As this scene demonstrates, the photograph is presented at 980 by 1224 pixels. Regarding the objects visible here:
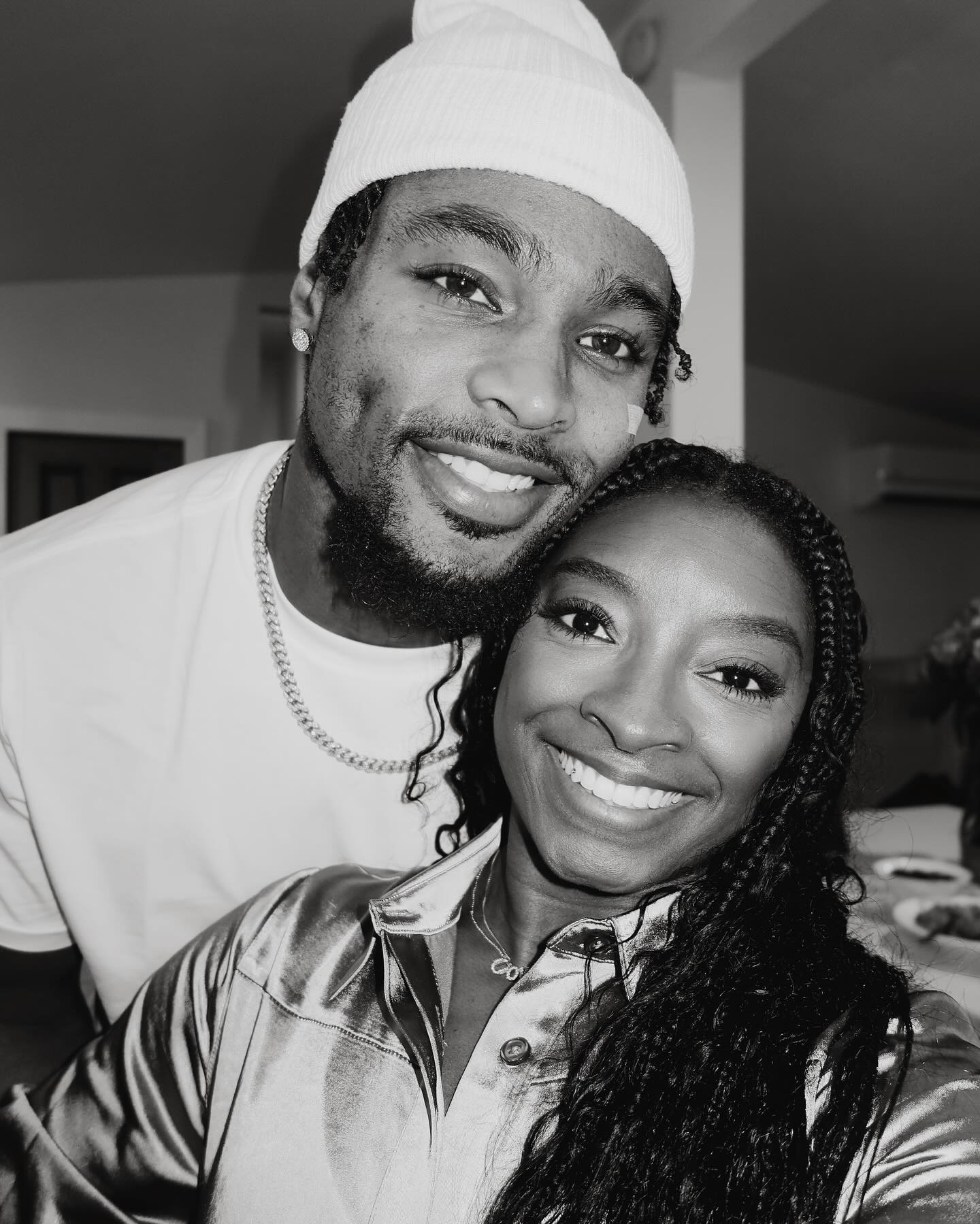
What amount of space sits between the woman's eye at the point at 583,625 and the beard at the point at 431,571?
73 mm

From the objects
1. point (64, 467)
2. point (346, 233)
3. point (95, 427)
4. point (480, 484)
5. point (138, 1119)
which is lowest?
point (138, 1119)

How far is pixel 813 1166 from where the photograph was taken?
0.86 metres

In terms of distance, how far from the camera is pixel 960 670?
7.42 feet

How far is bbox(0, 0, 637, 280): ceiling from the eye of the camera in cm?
256

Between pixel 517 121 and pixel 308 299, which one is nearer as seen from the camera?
pixel 517 121

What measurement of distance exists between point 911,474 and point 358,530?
6130 mm

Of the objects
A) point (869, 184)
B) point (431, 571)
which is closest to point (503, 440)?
point (431, 571)

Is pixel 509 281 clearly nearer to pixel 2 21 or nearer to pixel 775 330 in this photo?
pixel 2 21

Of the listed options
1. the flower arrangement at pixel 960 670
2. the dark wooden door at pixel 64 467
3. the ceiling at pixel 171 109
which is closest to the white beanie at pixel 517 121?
the flower arrangement at pixel 960 670

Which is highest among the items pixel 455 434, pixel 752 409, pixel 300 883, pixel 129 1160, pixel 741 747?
pixel 752 409

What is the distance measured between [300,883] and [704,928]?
496 millimetres

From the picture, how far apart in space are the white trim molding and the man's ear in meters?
3.34

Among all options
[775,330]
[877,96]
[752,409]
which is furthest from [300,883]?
[752,409]

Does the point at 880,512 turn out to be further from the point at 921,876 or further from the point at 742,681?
the point at 742,681
